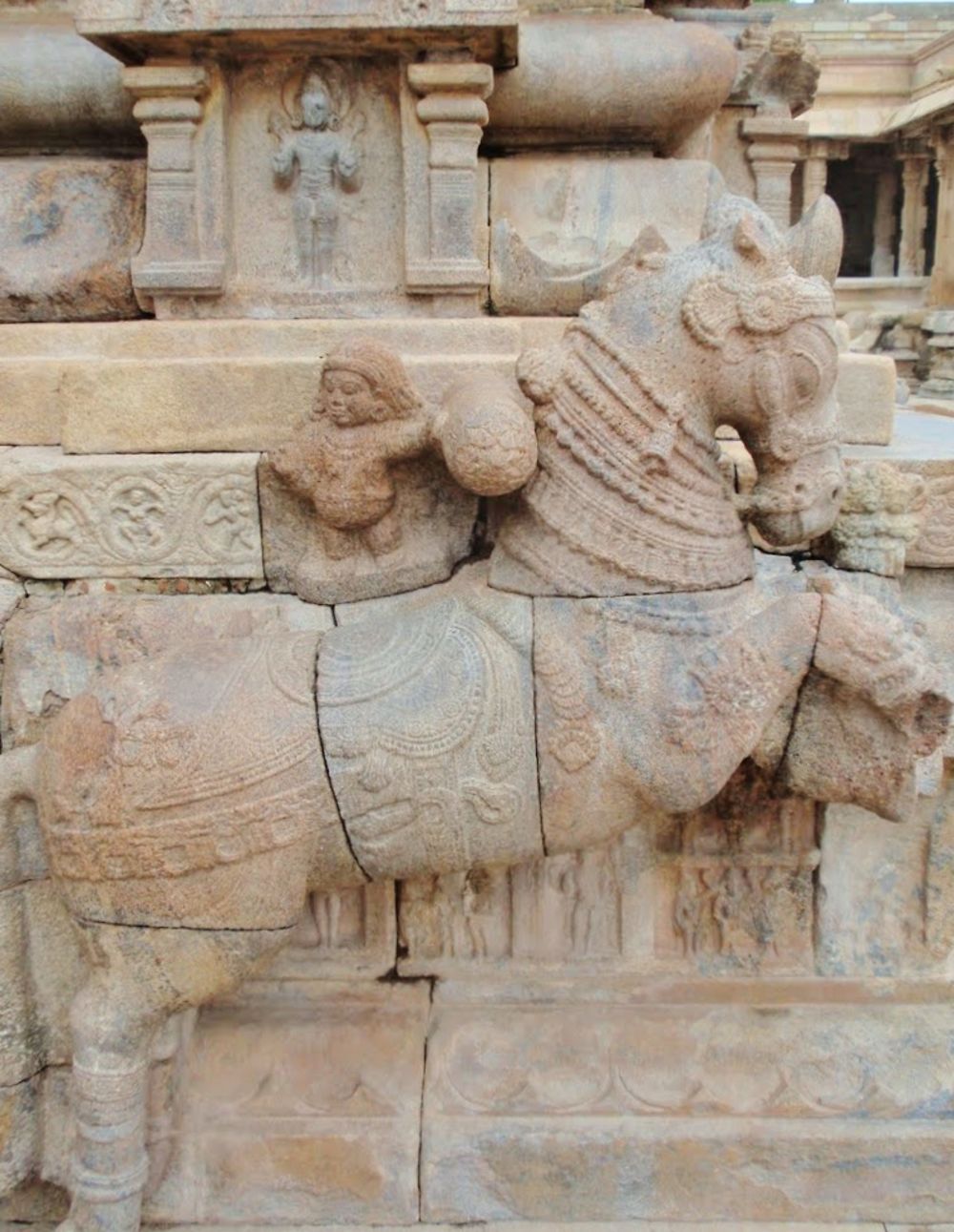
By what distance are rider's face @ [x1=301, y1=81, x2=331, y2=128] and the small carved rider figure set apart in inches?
44.0

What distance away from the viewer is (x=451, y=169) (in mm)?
3039

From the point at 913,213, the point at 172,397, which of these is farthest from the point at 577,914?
the point at 913,213

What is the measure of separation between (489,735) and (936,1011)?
1.42 meters

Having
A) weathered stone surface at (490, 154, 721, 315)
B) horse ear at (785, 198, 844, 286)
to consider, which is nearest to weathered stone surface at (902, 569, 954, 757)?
horse ear at (785, 198, 844, 286)

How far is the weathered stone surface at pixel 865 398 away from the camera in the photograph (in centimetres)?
278

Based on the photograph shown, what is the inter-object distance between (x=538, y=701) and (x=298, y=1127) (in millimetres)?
1142

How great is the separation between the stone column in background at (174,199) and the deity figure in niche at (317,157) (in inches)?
9.3

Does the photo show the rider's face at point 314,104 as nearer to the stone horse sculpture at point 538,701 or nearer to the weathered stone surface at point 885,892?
the stone horse sculpture at point 538,701

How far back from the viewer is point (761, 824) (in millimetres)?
2652

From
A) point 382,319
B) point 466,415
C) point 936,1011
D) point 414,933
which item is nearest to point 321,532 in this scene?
point 466,415

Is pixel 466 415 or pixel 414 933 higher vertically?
pixel 466 415

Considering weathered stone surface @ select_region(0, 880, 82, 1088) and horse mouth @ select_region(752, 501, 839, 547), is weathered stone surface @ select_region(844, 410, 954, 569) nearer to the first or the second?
horse mouth @ select_region(752, 501, 839, 547)

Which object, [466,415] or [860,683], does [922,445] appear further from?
[466,415]

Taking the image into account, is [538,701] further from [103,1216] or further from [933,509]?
[103,1216]
